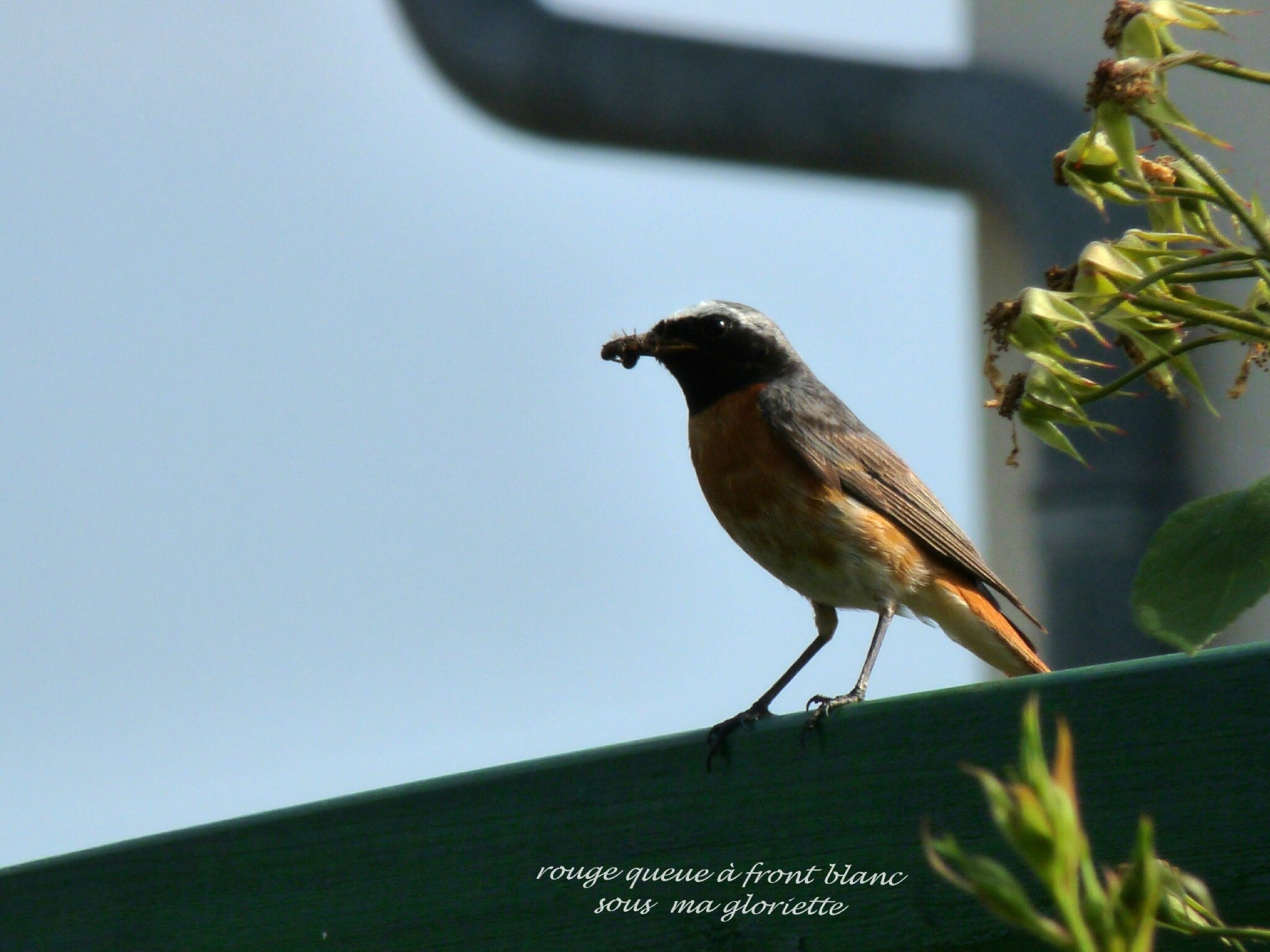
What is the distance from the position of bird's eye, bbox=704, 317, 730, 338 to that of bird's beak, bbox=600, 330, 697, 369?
75mm

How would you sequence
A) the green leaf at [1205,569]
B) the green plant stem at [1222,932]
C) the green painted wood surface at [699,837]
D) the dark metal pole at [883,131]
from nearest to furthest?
the green plant stem at [1222,932] < the green leaf at [1205,569] < the green painted wood surface at [699,837] < the dark metal pole at [883,131]

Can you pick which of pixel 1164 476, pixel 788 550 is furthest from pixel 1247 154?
pixel 788 550

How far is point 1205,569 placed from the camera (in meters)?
1.23

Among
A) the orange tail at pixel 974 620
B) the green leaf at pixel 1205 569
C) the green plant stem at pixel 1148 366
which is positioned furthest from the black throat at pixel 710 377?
the green leaf at pixel 1205 569

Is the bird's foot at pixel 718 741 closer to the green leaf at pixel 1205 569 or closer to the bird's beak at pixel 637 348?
the green leaf at pixel 1205 569

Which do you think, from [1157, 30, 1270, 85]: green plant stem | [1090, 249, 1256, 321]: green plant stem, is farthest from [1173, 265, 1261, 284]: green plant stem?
[1157, 30, 1270, 85]: green plant stem

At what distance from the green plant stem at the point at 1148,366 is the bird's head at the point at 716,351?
10.2 ft

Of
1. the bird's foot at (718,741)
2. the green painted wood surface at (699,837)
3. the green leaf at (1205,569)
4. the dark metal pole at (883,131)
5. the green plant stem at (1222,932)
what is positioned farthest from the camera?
the dark metal pole at (883,131)

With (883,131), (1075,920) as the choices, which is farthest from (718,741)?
(883,131)

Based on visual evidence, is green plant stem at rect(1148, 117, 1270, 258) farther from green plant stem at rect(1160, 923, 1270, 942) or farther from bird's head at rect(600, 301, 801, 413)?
bird's head at rect(600, 301, 801, 413)

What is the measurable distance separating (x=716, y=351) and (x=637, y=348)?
1.74ft

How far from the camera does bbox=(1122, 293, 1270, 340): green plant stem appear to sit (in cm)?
123

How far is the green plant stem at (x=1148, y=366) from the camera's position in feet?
4.15

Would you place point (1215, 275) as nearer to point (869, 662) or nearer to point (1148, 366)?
point (1148, 366)
